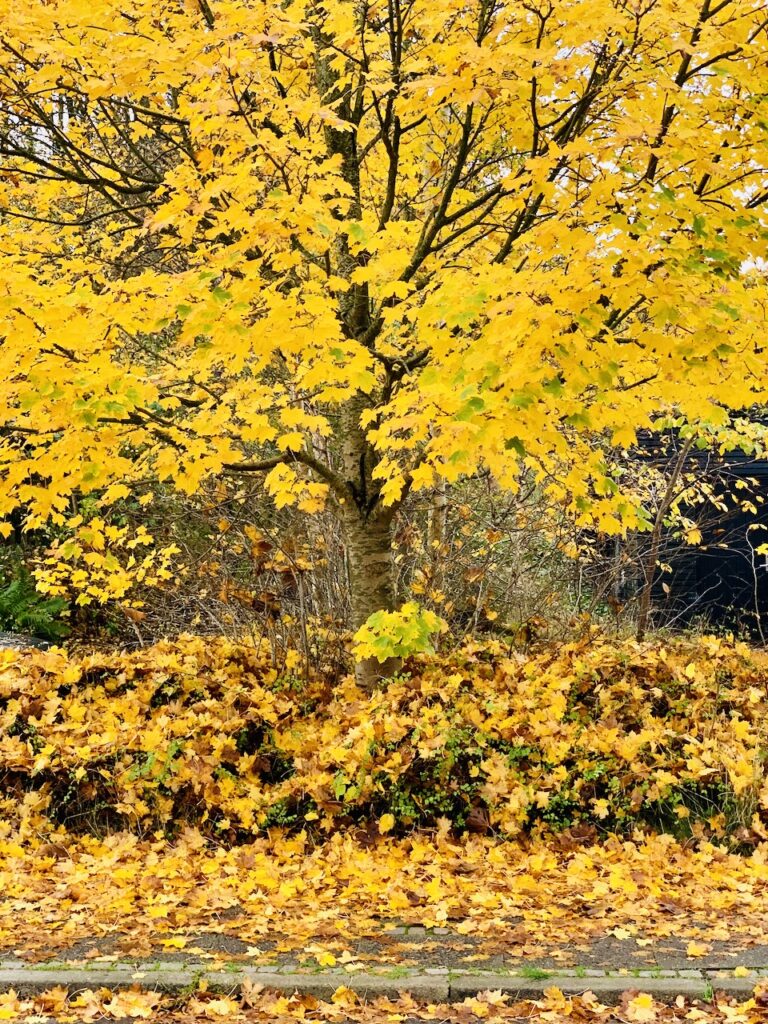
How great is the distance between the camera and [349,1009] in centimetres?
395

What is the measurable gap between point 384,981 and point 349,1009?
216 millimetres

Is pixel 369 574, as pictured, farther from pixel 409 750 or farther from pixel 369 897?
pixel 369 897

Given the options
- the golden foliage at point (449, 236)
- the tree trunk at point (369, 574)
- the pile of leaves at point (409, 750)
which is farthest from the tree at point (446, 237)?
the pile of leaves at point (409, 750)

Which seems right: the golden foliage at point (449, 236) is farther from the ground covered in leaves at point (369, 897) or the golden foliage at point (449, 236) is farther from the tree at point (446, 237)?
the ground covered in leaves at point (369, 897)

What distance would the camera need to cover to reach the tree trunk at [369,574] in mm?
7336

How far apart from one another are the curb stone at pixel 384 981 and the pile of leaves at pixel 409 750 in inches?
78.4

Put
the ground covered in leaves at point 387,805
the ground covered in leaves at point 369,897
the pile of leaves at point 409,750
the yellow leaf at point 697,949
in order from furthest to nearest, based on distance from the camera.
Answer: the pile of leaves at point 409,750 → the ground covered in leaves at point 387,805 → the ground covered in leaves at point 369,897 → the yellow leaf at point 697,949

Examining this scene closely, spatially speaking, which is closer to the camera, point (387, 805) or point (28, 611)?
point (387, 805)

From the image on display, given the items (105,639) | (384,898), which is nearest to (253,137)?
(384,898)

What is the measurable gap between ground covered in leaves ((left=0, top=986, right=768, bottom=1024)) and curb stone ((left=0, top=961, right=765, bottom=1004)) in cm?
5

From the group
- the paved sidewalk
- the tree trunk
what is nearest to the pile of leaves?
the tree trunk

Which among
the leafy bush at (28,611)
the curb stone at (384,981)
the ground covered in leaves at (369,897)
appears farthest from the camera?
the leafy bush at (28,611)

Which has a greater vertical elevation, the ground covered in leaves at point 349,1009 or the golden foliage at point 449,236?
the golden foliage at point 449,236

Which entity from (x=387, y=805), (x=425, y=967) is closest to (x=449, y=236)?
(x=387, y=805)
